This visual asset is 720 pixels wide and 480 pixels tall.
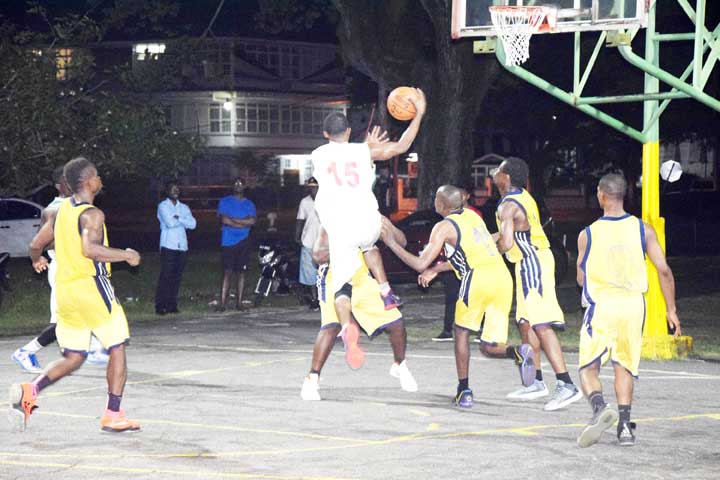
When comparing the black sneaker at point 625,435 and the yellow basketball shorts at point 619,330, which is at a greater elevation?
the yellow basketball shorts at point 619,330

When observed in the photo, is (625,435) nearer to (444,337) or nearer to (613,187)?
(613,187)

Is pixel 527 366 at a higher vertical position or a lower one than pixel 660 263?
lower

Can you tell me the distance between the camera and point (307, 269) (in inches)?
773

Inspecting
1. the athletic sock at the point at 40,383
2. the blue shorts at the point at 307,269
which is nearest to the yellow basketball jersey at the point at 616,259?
the athletic sock at the point at 40,383

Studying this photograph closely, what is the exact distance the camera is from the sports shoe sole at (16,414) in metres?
9.48

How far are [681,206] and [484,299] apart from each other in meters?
44.9

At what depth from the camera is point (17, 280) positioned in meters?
26.0

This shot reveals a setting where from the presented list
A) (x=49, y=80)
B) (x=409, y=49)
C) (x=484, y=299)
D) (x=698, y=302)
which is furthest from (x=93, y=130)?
(x=484, y=299)

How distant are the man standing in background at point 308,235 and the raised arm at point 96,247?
9216 millimetres

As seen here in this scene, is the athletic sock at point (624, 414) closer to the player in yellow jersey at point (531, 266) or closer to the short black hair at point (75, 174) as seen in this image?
the player in yellow jersey at point (531, 266)

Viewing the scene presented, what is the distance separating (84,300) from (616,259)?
154 inches

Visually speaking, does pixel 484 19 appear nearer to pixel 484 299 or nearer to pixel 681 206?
pixel 484 299

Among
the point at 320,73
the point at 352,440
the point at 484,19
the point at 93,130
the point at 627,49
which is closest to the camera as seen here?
the point at 352,440

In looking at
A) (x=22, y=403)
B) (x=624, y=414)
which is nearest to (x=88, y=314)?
(x=22, y=403)
